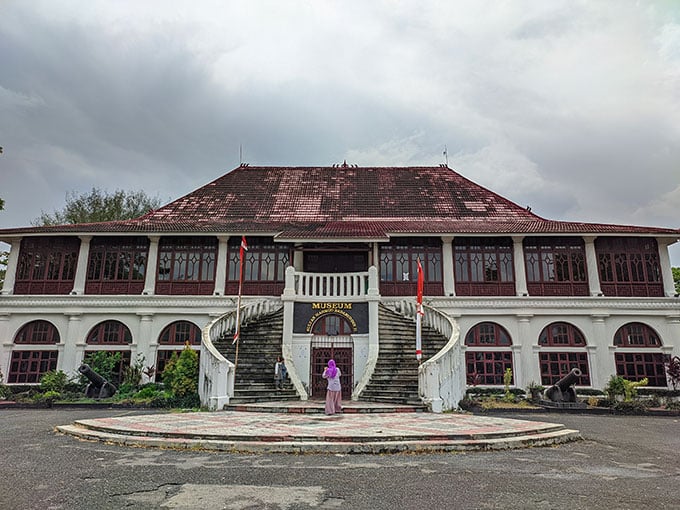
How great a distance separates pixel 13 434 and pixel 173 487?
6387 mm

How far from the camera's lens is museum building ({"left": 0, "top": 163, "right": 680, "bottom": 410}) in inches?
734

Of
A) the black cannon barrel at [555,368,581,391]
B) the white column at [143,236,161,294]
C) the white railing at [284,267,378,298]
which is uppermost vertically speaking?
the white column at [143,236,161,294]

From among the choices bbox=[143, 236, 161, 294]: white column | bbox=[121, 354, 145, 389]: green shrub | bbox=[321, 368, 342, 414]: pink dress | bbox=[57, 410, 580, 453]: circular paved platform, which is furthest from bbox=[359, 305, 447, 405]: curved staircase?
bbox=[143, 236, 161, 294]: white column

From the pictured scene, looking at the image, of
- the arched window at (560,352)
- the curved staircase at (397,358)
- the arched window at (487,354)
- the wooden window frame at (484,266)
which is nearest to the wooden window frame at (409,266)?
the wooden window frame at (484,266)

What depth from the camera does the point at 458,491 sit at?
5512mm

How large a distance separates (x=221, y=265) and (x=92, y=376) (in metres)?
6.24

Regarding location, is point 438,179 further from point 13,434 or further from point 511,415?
point 13,434

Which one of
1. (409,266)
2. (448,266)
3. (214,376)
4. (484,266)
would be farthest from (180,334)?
(484,266)

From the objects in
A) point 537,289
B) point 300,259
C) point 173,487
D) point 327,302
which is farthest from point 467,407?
point 173,487

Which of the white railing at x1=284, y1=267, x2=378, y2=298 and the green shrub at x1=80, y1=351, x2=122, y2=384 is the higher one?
the white railing at x1=284, y1=267, x2=378, y2=298

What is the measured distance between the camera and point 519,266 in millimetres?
19531

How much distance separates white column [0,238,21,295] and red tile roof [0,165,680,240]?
2.42 ft

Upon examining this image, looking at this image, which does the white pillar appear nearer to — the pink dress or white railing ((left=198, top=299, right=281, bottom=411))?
white railing ((left=198, top=299, right=281, bottom=411))

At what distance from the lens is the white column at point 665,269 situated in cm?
1914
